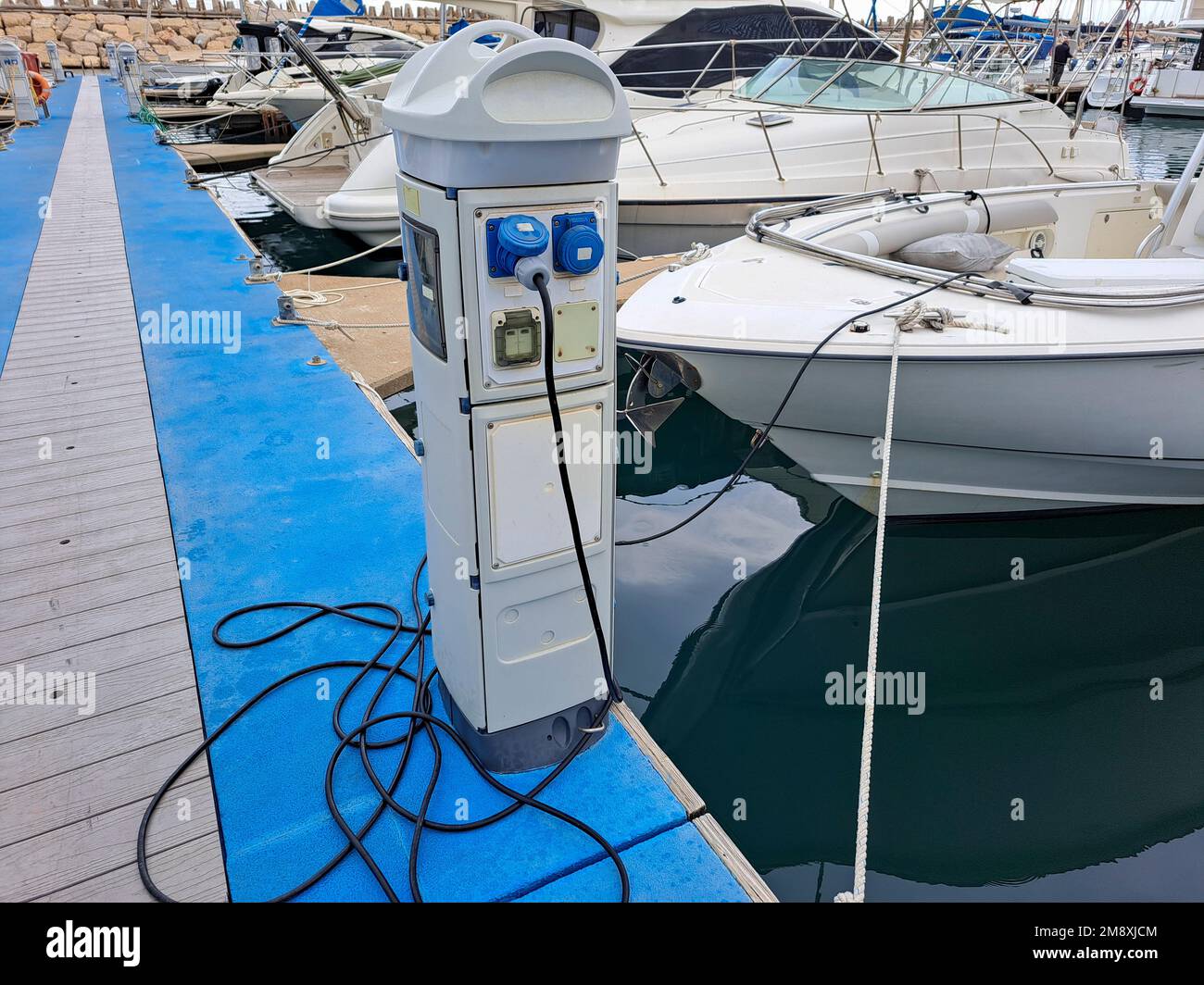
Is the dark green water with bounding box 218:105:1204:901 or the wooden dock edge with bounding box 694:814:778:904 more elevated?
the wooden dock edge with bounding box 694:814:778:904

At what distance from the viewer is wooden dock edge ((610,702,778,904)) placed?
5.79 ft

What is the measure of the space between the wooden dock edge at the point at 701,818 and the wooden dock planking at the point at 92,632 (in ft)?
3.25

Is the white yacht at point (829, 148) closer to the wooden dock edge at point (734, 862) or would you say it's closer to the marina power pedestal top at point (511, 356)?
the marina power pedestal top at point (511, 356)

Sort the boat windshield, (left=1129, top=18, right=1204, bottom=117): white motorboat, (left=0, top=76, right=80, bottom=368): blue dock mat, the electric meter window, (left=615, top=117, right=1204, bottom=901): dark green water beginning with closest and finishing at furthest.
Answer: the electric meter window, (left=615, top=117, right=1204, bottom=901): dark green water, (left=0, top=76, right=80, bottom=368): blue dock mat, the boat windshield, (left=1129, top=18, right=1204, bottom=117): white motorboat

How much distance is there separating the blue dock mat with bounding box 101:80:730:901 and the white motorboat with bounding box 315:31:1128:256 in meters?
3.70

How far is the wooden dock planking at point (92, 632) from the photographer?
5.94 ft

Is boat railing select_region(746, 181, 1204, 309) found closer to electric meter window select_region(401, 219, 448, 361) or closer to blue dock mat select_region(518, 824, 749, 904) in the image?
electric meter window select_region(401, 219, 448, 361)

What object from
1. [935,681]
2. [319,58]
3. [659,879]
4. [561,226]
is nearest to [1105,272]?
[935,681]

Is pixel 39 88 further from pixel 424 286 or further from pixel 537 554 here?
pixel 537 554

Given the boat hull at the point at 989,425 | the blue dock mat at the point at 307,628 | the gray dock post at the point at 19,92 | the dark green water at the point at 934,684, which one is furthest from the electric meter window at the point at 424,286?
the gray dock post at the point at 19,92

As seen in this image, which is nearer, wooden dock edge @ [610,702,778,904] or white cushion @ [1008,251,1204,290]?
wooden dock edge @ [610,702,778,904]

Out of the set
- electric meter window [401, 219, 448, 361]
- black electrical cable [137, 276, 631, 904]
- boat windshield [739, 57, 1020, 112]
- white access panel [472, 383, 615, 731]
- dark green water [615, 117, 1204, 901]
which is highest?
boat windshield [739, 57, 1020, 112]

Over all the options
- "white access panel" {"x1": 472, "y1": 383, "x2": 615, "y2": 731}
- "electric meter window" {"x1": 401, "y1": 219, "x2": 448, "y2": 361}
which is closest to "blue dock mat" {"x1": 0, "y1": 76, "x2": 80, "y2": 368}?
"electric meter window" {"x1": 401, "y1": 219, "x2": 448, "y2": 361}

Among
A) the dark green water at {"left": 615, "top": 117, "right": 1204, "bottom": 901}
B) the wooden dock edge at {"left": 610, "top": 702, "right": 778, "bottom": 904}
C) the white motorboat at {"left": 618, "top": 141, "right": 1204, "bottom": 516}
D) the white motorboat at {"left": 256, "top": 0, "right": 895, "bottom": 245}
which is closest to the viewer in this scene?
the wooden dock edge at {"left": 610, "top": 702, "right": 778, "bottom": 904}
